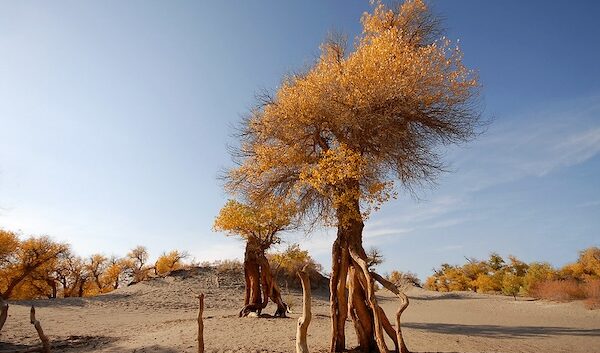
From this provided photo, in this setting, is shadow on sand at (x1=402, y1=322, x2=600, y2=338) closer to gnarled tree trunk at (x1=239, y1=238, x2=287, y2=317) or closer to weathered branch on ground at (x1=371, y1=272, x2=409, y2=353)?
weathered branch on ground at (x1=371, y1=272, x2=409, y2=353)

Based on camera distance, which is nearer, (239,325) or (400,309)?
(400,309)

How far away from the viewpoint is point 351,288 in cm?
1230

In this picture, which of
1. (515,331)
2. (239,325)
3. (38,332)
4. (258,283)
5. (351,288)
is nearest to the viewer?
(38,332)

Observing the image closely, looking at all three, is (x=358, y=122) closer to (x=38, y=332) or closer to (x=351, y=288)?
(x=351, y=288)

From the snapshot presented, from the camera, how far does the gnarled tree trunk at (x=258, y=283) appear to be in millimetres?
21797

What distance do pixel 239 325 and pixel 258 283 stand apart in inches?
181

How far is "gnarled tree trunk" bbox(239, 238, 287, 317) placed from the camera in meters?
21.8

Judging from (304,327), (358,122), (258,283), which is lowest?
(304,327)

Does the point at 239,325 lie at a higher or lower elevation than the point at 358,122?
lower

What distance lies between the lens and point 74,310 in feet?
87.0

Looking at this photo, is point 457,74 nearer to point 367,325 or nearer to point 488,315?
point 367,325

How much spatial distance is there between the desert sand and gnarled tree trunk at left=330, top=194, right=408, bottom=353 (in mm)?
1005

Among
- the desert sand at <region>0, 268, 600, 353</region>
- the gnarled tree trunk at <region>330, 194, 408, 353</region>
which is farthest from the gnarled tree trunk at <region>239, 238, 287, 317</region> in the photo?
the gnarled tree trunk at <region>330, 194, 408, 353</region>

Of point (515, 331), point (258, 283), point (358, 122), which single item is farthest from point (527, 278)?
point (358, 122)
